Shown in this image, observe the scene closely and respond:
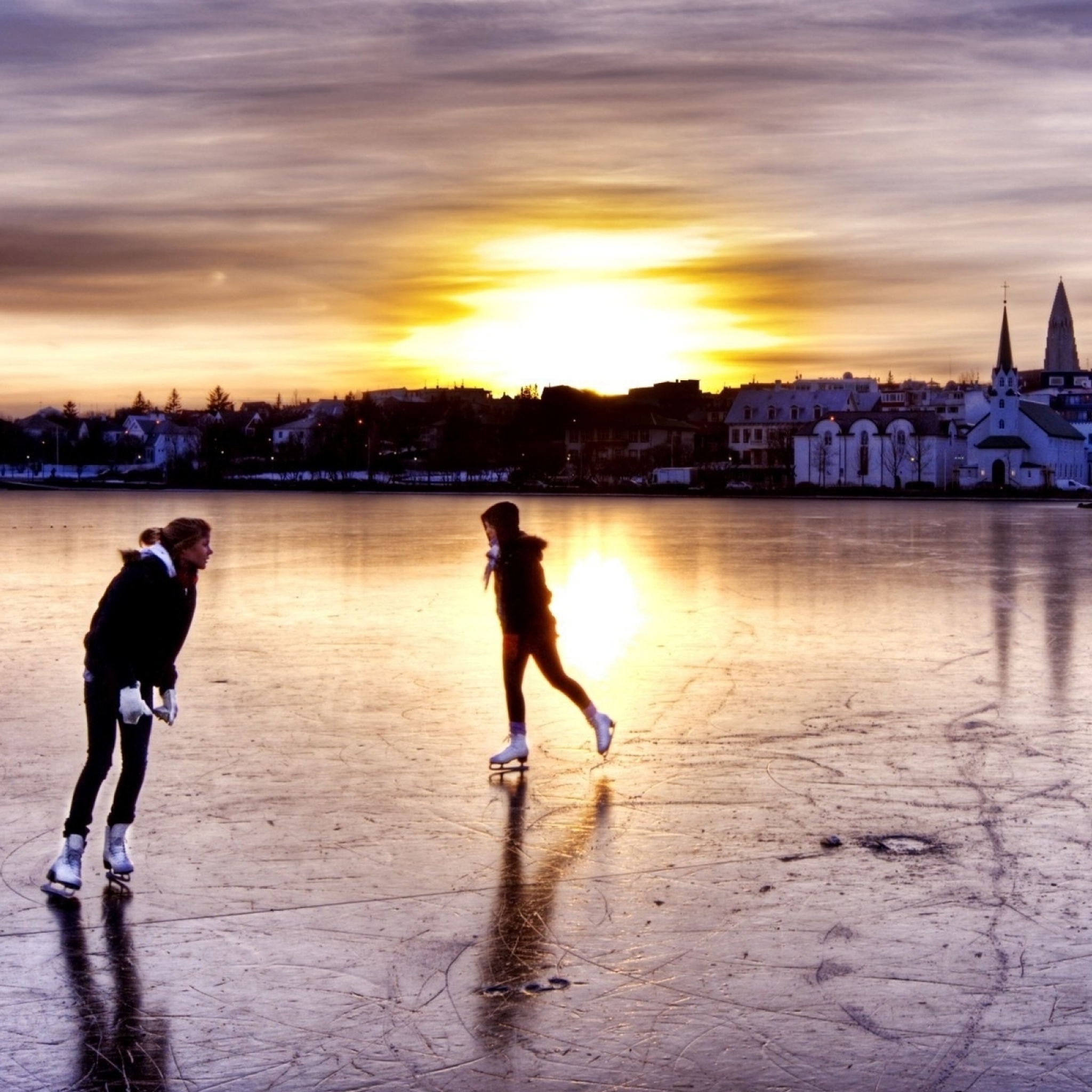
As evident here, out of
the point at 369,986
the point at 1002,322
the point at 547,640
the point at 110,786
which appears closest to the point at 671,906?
the point at 369,986

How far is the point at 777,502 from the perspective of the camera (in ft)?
272

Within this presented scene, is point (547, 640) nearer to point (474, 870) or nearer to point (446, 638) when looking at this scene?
point (474, 870)

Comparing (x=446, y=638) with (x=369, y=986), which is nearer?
(x=369, y=986)

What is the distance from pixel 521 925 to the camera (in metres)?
6.23

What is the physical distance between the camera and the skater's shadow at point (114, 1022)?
187 inches

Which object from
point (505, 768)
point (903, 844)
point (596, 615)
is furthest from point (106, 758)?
point (596, 615)

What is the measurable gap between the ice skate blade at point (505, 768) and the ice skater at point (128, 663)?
103 inches

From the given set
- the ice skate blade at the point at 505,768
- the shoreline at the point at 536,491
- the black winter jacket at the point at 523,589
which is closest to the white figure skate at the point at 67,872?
the ice skate blade at the point at 505,768

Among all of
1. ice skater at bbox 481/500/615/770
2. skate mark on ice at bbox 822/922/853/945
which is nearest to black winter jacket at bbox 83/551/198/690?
ice skater at bbox 481/500/615/770

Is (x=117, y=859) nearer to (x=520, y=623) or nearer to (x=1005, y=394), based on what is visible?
(x=520, y=623)

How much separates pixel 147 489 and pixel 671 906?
390 feet

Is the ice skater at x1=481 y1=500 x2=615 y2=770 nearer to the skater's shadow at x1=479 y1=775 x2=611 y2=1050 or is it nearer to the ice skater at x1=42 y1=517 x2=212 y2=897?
the skater's shadow at x1=479 y1=775 x2=611 y2=1050

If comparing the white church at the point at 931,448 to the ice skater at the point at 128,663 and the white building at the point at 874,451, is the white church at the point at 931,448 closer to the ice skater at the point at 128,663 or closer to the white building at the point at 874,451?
the white building at the point at 874,451

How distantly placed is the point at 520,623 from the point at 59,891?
3.55 m
